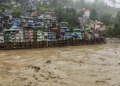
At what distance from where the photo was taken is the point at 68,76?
15.1m

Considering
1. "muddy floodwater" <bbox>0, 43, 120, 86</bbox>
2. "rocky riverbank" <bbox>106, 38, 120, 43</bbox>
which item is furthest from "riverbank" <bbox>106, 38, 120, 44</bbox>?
"muddy floodwater" <bbox>0, 43, 120, 86</bbox>

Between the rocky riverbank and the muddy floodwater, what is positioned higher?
the muddy floodwater

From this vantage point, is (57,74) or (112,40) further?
(112,40)

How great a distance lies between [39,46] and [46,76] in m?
15.1

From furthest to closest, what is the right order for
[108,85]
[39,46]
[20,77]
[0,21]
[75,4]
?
[75,4], [0,21], [39,46], [20,77], [108,85]

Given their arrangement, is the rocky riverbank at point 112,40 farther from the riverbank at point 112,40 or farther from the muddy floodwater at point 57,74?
the muddy floodwater at point 57,74

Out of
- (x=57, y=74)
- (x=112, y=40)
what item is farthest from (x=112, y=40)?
(x=57, y=74)

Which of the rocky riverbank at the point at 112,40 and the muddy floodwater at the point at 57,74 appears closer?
the muddy floodwater at the point at 57,74

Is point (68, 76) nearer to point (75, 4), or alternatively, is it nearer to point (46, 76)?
point (46, 76)

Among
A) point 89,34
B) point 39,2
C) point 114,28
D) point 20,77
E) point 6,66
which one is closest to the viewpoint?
point 20,77

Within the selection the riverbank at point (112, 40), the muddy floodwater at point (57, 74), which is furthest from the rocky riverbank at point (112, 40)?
the muddy floodwater at point (57, 74)

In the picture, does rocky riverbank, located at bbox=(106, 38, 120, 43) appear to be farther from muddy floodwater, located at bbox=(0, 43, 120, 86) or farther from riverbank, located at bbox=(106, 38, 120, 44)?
muddy floodwater, located at bbox=(0, 43, 120, 86)

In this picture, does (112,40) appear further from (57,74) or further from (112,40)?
(57,74)

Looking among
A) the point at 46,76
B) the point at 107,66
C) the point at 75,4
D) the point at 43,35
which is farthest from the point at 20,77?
the point at 75,4
